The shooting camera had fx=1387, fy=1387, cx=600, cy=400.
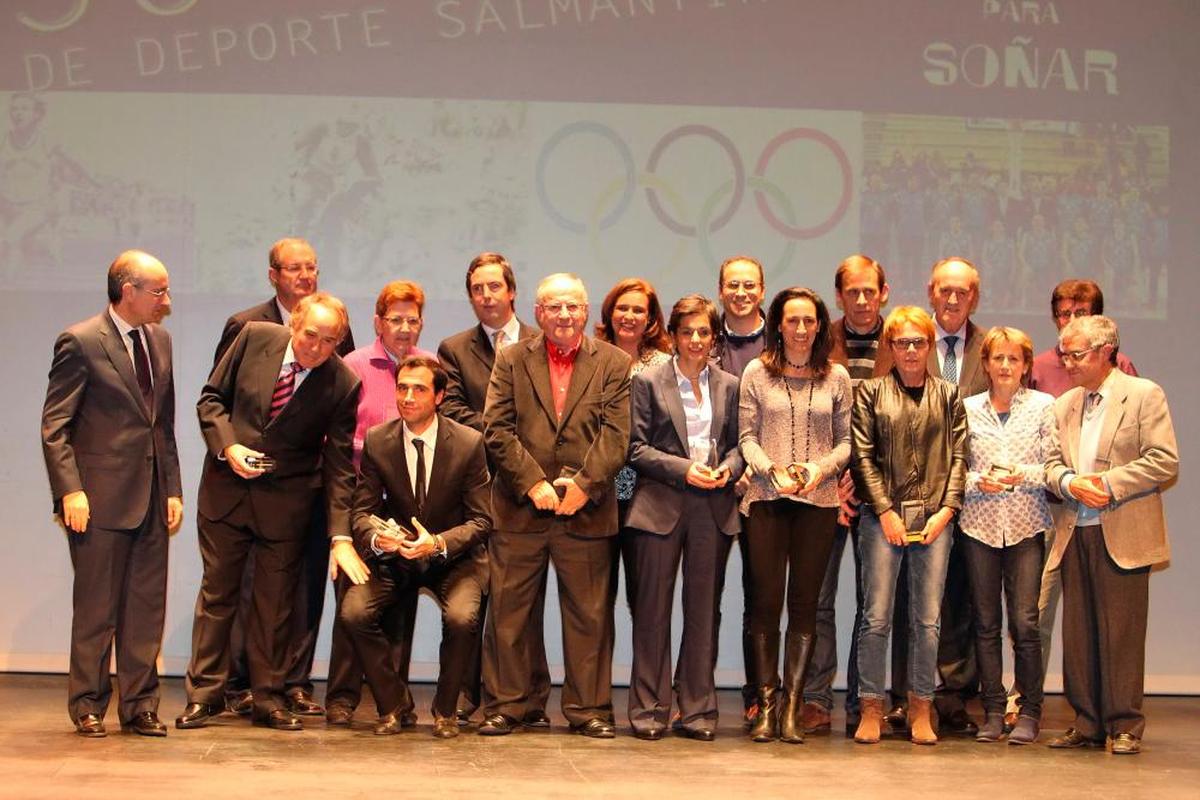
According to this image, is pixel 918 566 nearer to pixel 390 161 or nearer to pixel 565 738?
pixel 565 738

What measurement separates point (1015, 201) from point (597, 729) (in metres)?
3.56

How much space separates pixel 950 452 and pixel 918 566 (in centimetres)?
45

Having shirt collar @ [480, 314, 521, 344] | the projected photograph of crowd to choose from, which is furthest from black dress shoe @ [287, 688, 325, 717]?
the projected photograph of crowd

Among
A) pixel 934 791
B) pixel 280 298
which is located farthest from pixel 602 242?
pixel 934 791

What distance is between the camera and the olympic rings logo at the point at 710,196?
6.85 meters

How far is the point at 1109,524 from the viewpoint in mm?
5133

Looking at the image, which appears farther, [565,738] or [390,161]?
[390,161]

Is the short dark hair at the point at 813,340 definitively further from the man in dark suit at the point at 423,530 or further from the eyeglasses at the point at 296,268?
the eyeglasses at the point at 296,268

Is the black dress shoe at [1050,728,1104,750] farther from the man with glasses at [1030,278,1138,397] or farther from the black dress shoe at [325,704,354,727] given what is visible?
the black dress shoe at [325,704,354,727]

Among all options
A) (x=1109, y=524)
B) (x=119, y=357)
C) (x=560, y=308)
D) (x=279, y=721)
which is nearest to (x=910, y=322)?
(x=1109, y=524)

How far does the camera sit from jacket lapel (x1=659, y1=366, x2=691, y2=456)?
518 cm

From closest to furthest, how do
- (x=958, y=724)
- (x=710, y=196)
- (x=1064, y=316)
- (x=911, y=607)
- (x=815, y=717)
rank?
1. (x=911, y=607)
2. (x=815, y=717)
3. (x=958, y=724)
4. (x=1064, y=316)
5. (x=710, y=196)

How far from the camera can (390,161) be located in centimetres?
681

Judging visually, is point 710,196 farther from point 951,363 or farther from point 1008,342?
point 1008,342
